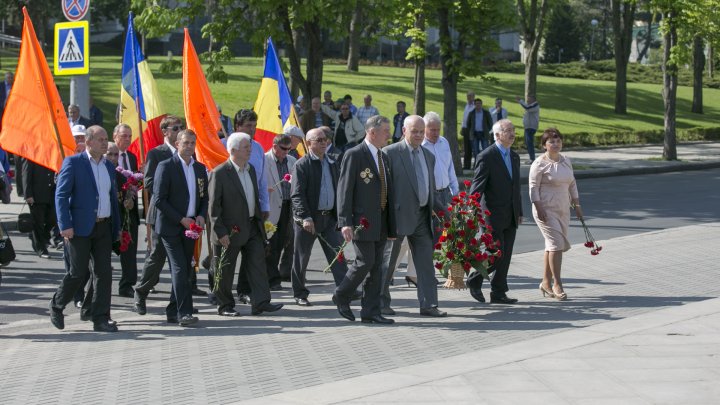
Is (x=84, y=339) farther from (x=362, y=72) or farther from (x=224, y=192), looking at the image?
(x=362, y=72)

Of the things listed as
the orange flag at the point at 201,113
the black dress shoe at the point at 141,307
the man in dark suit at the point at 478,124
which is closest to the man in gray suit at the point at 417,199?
the black dress shoe at the point at 141,307

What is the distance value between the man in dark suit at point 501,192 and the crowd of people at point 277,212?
0.01 meters

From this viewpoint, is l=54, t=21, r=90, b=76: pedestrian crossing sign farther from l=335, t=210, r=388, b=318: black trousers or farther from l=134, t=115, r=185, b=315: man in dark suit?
l=335, t=210, r=388, b=318: black trousers

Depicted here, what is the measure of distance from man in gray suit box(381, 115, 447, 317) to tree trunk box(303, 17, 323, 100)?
12876 millimetres

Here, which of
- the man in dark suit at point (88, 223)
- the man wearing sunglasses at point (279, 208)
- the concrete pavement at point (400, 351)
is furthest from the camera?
the man wearing sunglasses at point (279, 208)

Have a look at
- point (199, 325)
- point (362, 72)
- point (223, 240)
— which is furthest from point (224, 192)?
point (362, 72)

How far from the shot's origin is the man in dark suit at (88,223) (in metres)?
10.5

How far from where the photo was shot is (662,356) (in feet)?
29.7

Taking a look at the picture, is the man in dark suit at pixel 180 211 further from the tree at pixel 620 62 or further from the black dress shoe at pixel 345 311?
the tree at pixel 620 62

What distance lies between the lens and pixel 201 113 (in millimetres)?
13367

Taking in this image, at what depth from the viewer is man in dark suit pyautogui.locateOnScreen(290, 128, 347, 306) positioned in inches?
476

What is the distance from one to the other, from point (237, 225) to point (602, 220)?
9.99 meters

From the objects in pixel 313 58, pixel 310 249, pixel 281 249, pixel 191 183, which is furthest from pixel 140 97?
pixel 313 58

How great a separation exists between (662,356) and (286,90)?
755cm
